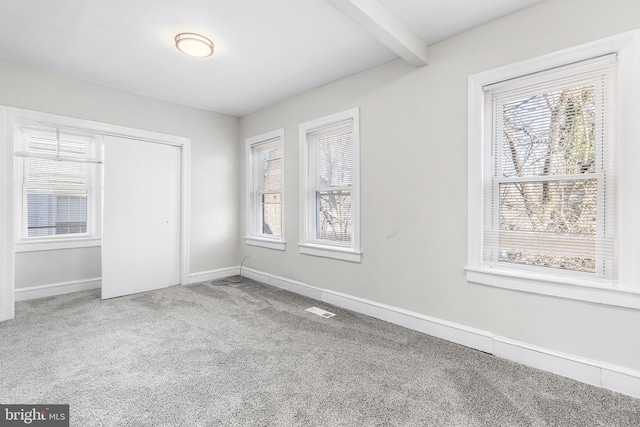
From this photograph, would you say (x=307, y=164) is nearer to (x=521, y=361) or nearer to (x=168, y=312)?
(x=168, y=312)

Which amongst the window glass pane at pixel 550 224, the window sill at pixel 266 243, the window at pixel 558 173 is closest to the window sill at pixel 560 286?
the window at pixel 558 173

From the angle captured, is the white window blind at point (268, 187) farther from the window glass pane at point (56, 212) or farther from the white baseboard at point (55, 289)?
the window glass pane at point (56, 212)

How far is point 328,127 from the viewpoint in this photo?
3662mm

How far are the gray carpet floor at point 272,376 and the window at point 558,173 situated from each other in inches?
27.5

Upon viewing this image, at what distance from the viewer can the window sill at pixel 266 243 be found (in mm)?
4220

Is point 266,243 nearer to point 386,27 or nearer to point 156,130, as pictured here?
point 156,130

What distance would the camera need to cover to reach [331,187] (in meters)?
3.62

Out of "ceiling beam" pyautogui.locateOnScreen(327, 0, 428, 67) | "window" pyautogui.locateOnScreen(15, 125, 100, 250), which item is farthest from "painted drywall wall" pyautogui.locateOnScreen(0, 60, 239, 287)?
"ceiling beam" pyautogui.locateOnScreen(327, 0, 428, 67)

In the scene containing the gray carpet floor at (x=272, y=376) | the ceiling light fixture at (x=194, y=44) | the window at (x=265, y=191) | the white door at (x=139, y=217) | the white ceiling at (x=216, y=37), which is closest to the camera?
the gray carpet floor at (x=272, y=376)

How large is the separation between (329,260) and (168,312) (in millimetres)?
1853

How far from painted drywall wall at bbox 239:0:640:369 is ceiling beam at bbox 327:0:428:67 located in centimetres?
17

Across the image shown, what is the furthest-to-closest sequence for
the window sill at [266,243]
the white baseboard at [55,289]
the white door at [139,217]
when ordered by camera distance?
1. the window sill at [266,243]
2. the white door at [139,217]
3. the white baseboard at [55,289]

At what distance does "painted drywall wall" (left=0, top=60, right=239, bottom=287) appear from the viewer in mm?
3303

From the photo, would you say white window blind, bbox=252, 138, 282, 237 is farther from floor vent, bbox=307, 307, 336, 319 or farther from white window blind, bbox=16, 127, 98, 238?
white window blind, bbox=16, 127, 98, 238
